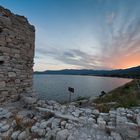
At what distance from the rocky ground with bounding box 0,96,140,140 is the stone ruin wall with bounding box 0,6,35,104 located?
1.18 m

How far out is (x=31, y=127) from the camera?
355 cm

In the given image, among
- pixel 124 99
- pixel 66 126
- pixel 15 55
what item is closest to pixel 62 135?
pixel 66 126

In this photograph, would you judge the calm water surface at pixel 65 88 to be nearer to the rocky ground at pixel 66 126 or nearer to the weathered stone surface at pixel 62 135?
the rocky ground at pixel 66 126

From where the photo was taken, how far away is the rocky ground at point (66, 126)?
3.17 meters

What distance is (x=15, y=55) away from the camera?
5.45 meters

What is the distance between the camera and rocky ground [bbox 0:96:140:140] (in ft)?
10.4

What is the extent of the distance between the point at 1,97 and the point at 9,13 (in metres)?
3.43

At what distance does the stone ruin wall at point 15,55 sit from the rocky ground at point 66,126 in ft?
3.87

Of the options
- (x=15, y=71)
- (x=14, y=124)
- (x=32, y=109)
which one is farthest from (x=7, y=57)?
(x=14, y=124)

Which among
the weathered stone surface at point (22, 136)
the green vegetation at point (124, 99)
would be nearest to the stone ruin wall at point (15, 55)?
the weathered stone surface at point (22, 136)

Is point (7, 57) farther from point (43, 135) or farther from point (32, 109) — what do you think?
point (43, 135)

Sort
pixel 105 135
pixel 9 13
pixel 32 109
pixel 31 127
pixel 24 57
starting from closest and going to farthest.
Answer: pixel 105 135, pixel 31 127, pixel 32 109, pixel 9 13, pixel 24 57

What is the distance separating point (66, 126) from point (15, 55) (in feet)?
12.1

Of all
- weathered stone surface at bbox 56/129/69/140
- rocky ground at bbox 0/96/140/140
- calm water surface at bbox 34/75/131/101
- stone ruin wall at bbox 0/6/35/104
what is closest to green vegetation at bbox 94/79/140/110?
rocky ground at bbox 0/96/140/140
